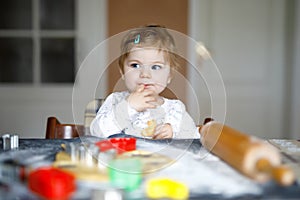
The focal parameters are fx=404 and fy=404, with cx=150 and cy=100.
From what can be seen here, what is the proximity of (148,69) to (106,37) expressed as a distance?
5.76 feet

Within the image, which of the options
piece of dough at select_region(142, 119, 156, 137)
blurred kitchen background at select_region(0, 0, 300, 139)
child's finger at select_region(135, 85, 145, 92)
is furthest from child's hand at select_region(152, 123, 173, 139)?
blurred kitchen background at select_region(0, 0, 300, 139)

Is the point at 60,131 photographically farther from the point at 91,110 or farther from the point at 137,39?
the point at 137,39

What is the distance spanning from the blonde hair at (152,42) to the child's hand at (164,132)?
0.16 m

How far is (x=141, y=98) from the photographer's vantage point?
100cm

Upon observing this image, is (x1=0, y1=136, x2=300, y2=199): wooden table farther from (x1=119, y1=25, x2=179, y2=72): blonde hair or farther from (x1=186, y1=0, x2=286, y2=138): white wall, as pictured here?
(x1=186, y1=0, x2=286, y2=138): white wall

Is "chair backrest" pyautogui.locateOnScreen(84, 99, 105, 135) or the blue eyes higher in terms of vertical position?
the blue eyes

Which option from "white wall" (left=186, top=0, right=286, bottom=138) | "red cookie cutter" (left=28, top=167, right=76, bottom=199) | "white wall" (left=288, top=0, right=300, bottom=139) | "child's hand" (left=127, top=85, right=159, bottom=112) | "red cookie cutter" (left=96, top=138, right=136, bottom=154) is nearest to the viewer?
"red cookie cutter" (left=28, top=167, right=76, bottom=199)

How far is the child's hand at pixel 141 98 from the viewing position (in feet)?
3.29

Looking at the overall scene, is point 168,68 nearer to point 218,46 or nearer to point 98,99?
point 98,99

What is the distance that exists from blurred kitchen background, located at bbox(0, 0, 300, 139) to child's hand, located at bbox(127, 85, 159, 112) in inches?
69.6

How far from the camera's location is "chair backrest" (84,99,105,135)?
A: 1.15 meters

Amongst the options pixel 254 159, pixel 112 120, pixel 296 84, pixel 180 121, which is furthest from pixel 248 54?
pixel 254 159

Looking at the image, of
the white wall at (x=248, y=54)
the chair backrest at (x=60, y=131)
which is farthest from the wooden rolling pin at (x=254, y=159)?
the white wall at (x=248, y=54)

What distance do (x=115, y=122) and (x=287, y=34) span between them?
2.09 meters
